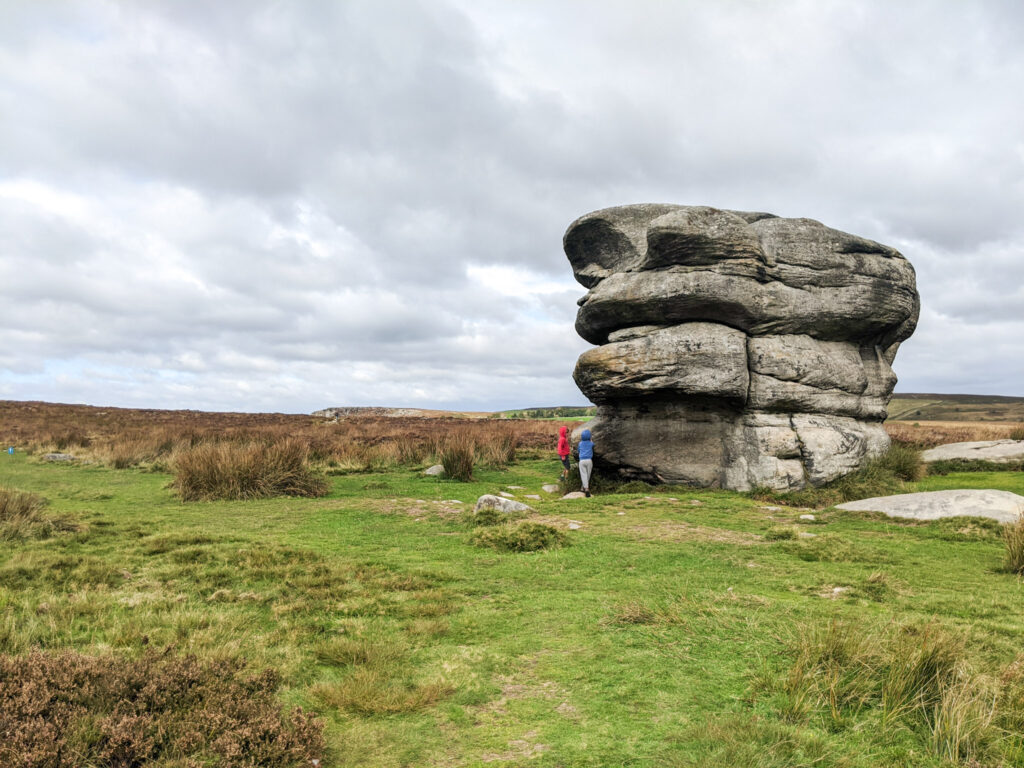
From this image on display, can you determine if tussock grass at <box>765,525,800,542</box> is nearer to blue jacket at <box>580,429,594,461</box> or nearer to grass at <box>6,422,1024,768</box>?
grass at <box>6,422,1024,768</box>

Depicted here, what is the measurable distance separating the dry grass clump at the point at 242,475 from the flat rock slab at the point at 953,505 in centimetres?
1276

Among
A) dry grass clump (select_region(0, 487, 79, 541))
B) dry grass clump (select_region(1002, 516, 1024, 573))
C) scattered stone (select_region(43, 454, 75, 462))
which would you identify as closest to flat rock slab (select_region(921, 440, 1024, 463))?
dry grass clump (select_region(1002, 516, 1024, 573))

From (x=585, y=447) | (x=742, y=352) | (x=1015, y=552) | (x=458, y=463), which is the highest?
(x=742, y=352)

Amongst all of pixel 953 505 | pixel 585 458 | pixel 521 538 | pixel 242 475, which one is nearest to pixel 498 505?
pixel 521 538

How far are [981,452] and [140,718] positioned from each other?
23198mm

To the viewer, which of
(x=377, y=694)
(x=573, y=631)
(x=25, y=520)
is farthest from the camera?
(x=25, y=520)

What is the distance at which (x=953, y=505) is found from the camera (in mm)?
10961

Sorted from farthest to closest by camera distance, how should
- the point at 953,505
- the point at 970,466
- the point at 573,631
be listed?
the point at 970,466 → the point at 953,505 → the point at 573,631

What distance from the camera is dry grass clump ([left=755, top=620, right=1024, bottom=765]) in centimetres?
336

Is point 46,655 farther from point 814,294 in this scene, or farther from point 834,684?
point 814,294

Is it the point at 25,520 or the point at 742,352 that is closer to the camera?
the point at 25,520

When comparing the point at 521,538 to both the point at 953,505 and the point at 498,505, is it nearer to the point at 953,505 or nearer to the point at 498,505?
the point at 498,505

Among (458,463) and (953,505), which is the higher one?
(458,463)

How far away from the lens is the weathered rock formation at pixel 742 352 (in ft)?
51.3
